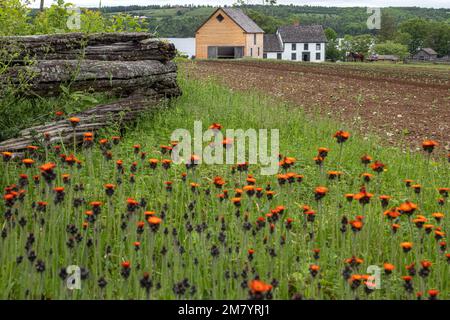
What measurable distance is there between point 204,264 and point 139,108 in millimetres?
5596

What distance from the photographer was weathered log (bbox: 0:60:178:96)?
834cm

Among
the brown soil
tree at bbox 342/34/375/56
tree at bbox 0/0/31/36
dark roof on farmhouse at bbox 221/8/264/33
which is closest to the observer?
tree at bbox 0/0/31/36

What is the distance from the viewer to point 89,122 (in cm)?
870

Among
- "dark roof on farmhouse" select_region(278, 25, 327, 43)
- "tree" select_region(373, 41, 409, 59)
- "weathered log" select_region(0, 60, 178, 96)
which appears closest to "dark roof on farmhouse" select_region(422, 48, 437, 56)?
"tree" select_region(373, 41, 409, 59)

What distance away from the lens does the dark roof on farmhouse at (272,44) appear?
9506cm

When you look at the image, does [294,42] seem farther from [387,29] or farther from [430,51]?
[387,29]

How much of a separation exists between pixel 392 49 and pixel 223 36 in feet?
162

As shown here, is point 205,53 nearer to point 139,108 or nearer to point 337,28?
point 139,108

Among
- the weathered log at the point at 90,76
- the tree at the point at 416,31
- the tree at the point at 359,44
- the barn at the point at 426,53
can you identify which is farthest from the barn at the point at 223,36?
the weathered log at the point at 90,76

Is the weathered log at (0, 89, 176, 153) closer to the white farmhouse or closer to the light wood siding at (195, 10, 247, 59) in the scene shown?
the light wood siding at (195, 10, 247, 59)

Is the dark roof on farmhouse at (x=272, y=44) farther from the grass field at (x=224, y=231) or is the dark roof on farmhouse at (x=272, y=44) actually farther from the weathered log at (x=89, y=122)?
the grass field at (x=224, y=231)

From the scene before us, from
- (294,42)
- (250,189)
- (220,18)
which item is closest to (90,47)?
(250,189)

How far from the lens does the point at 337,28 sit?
142 meters
